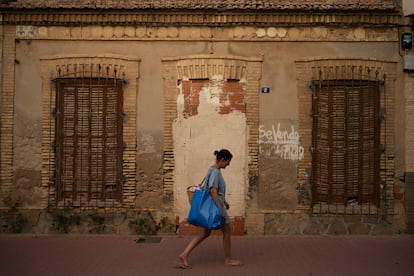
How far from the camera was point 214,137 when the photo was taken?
10547mm

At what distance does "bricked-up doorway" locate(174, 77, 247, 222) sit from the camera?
415 inches

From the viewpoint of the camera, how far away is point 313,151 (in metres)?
10.6

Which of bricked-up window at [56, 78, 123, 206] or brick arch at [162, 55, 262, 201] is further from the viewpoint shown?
bricked-up window at [56, 78, 123, 206]

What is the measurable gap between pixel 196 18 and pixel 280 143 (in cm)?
292

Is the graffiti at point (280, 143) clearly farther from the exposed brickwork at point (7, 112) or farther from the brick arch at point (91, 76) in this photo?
the exposed brickwork at point (7, 112)

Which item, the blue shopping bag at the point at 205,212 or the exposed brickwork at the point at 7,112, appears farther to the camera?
the exposed brickwork at the point at 7,112

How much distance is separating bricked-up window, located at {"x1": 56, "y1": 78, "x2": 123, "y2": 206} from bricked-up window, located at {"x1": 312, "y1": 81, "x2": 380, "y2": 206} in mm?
3850

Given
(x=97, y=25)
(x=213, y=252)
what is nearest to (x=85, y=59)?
(x=97, y=25)

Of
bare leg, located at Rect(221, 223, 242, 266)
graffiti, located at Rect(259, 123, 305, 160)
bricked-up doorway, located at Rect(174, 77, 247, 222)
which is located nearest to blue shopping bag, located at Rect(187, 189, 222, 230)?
bare leg, located at Rect(221, 223, 242, 266)

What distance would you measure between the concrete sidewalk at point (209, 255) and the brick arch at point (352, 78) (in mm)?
1137

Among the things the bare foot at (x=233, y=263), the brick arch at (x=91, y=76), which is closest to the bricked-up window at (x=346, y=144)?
the bare foot at (x=233, y=263)

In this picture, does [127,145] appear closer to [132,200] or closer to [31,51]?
[132,200]

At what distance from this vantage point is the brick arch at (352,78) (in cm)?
1052

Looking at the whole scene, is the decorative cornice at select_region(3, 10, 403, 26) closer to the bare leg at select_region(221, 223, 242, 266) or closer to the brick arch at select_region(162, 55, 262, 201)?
the brick arch at select_region(162, 55, 262, 201)
